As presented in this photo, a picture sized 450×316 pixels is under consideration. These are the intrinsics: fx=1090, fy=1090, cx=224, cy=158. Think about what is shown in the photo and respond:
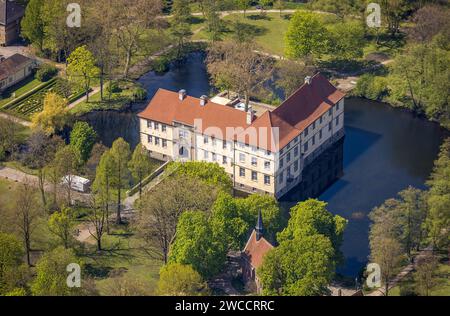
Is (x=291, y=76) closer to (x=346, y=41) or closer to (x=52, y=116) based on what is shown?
(x=346, y=41)

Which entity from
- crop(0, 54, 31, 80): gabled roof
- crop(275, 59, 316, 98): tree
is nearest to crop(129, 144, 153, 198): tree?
crop(275, 59, 316, 98): tree

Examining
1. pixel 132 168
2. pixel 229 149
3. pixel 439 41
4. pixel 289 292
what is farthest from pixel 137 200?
pixel 439 41

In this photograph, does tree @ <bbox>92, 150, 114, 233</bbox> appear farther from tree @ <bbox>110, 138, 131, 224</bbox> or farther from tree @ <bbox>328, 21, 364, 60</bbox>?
tree @ <bbox>328, 21, 364, 60</bbox>

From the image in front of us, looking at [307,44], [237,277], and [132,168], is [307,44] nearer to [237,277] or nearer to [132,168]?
[132,168]

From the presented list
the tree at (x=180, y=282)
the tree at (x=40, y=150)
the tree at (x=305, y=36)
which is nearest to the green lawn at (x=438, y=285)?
the tree at (x=180, y=282)

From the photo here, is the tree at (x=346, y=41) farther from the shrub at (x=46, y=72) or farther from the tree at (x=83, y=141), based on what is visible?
the tree at (x=83, y=141)

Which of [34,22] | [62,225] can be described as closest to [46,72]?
[34,22]
